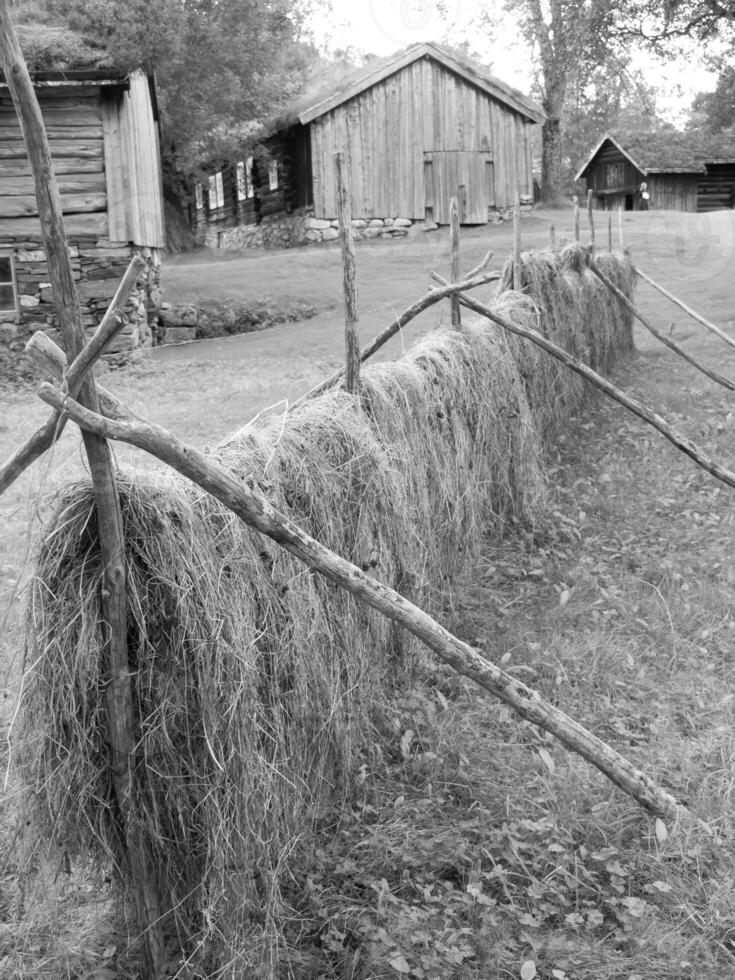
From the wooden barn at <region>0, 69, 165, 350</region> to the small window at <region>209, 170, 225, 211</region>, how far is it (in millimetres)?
21378

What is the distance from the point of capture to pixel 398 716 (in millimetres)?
4609

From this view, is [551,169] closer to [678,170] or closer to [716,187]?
[678,170]

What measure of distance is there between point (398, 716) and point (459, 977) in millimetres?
1559

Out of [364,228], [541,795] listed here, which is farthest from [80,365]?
[364,228]

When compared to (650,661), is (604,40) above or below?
above

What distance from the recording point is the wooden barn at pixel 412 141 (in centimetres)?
2733

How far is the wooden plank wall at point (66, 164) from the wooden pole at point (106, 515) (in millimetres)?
13702

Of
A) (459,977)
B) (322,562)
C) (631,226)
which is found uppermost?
(631,226)

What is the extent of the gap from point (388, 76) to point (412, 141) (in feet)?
6.00

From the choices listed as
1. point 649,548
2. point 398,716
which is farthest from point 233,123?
point 398,716

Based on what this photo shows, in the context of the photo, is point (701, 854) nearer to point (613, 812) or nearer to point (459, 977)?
point (613, 812)

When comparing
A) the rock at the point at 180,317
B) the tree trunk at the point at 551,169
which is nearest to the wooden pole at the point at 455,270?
the rock at the point at 180,317

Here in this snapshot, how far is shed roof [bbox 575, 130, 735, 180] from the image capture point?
127ft

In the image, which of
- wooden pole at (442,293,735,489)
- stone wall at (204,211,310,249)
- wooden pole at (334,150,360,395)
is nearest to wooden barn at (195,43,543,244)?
stone wall at (204,211,310,249)
